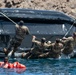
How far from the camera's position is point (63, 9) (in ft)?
116

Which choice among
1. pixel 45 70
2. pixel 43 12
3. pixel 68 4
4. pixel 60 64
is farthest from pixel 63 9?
pixel 45 70

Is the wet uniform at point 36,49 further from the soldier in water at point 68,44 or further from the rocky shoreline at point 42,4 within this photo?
the rocky shoreline at point 42,4

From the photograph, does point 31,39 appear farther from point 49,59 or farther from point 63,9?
point 63,9

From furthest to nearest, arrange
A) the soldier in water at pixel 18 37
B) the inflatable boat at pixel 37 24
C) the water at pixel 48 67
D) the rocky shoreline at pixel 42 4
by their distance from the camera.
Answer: the rocky shoreline at pixel 42 4 < the inflatable boat at pixel 37 24 < the soldier in water at pixel 18 37 < the water at pixel 48 67

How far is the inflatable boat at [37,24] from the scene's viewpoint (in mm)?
25188

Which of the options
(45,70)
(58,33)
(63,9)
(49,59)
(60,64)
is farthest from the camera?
(63,9)

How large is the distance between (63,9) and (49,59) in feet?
37.2

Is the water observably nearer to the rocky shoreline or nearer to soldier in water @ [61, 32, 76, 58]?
soldier in water @ [61, 32, 76, 58]

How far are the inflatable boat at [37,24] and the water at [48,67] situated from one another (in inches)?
64.5

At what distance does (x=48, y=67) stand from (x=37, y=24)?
5.27 metres

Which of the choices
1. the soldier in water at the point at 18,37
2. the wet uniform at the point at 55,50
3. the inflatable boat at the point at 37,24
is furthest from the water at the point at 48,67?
the inflatable boat at the point at 37,24

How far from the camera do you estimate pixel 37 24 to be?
2628cm

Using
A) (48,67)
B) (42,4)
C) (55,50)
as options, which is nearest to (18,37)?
(55,50)

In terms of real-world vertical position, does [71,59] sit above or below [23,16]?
below
